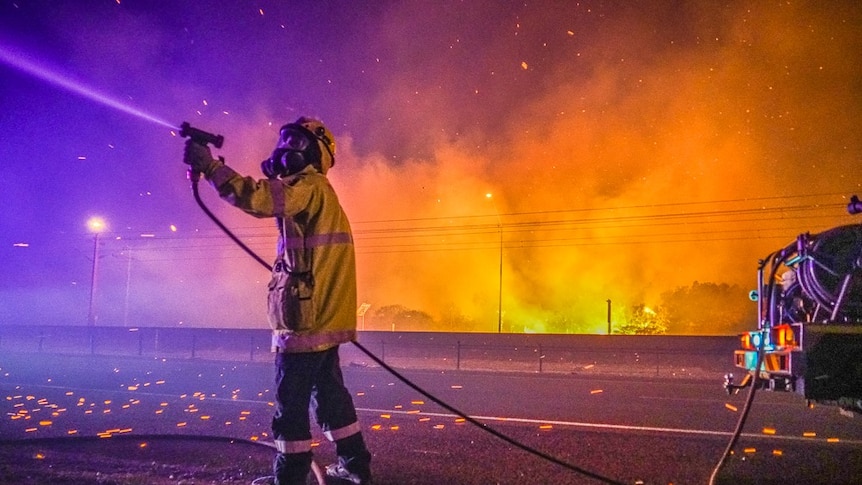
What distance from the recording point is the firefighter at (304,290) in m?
3.34

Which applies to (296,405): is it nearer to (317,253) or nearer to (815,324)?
(317,253)

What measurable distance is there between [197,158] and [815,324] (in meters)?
4.34

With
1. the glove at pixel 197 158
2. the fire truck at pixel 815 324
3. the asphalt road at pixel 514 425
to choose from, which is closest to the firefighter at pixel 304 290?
the glove at pixel 197 158

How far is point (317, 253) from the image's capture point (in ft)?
11.8

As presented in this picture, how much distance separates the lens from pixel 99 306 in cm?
5141

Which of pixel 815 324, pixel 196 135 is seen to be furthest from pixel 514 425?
pixel 196 135

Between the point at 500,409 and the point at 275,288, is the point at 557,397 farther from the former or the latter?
the point at 275,288

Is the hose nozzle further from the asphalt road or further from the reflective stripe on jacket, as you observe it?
the asphalt road

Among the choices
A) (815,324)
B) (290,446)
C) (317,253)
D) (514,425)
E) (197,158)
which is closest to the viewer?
(197,158)

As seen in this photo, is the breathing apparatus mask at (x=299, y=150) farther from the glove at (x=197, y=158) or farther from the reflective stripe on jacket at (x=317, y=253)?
the glove at (x=197, y=158)

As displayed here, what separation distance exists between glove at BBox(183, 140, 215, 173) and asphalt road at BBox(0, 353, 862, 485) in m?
2.38

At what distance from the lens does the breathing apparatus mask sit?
3.69m

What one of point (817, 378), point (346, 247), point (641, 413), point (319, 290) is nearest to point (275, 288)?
point (319, 290)

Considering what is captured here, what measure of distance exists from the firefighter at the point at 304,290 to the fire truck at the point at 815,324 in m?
2.97
